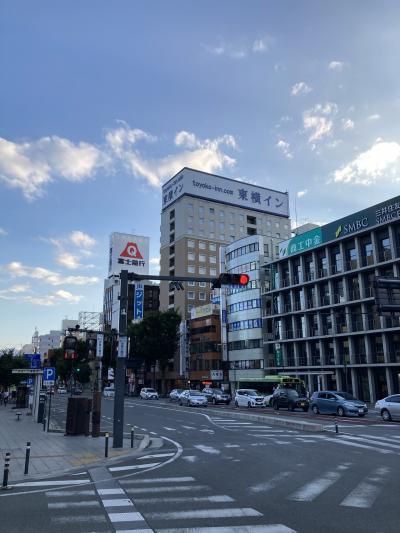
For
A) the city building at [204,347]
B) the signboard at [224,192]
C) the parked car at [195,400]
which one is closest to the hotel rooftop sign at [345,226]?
the city building at [204,347]

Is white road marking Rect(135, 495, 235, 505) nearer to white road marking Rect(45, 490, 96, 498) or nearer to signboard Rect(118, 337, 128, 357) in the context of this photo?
white road marking Rect(45, 490, 96, 498)

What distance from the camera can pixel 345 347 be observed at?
54.6m

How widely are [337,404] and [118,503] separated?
26.4 m

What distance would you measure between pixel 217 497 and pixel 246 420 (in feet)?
72.5

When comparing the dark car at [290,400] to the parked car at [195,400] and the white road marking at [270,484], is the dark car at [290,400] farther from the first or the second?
the white road marking at [270,484]

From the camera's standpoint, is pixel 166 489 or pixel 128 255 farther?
pixel 128 255

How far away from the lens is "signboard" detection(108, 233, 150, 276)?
27844 mm

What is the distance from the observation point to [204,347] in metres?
80.9

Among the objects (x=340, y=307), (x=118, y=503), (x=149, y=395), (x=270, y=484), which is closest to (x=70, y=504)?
(x=118, y=503)

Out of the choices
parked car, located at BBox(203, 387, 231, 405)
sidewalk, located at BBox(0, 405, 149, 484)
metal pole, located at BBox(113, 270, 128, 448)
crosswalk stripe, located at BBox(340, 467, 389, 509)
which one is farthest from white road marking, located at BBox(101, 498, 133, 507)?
parked car, located at BBox(203, 387, 231, 405)

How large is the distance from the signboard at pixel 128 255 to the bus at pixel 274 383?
74.3ft

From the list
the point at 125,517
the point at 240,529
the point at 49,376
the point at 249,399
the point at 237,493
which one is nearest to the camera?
the point at 240,529

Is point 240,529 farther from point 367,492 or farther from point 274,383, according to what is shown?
point 274,383

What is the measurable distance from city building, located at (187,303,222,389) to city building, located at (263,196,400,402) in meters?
14.5
